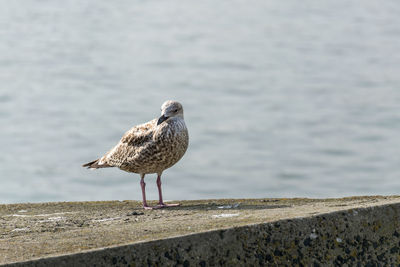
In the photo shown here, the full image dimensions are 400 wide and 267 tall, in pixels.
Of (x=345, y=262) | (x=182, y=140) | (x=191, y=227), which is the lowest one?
(x=345, y=262)

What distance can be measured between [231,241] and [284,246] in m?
0.32

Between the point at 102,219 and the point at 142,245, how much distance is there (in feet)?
5.66

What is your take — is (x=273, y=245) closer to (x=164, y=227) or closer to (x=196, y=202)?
(x=164, y=227)

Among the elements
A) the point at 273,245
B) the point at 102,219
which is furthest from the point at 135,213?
the point at 273,245

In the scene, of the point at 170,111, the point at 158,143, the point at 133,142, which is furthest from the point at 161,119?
the point at 133,142

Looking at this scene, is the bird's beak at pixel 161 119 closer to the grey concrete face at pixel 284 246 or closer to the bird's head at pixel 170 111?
the bird's head at pixel 170 111

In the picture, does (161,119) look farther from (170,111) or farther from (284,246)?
(284,246)

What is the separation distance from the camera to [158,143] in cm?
745

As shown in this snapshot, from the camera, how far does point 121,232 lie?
4.31 m

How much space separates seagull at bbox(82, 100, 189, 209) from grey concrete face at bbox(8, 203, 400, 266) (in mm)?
3112

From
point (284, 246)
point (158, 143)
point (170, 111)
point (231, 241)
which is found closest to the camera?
point (231, 241)

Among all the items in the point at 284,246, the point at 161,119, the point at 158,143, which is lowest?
the point at 284,246

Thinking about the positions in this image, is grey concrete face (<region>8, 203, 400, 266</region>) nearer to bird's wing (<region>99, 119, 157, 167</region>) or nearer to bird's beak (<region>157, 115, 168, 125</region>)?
bird's beak (<region>157, 115, 168, 125</region>)

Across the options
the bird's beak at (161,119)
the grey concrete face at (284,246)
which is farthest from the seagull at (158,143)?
the grey concrete face at (284,246)
